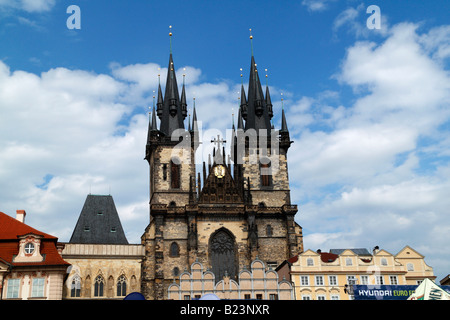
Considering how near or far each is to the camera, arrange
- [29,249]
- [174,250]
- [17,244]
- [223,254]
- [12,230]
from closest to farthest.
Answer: [29,249]
[17,244]
[12,230]
[174,250]
[223,254]

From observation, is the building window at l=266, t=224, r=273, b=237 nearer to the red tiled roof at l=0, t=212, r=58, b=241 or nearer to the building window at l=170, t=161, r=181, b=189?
the building window at l=170, t=161, r=181, b=189

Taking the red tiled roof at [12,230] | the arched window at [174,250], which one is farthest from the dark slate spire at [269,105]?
the red tiled roof at [12,230]

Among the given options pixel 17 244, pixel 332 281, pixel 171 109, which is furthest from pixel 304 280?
pixel 171 109

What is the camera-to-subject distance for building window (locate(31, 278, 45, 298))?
2600cm

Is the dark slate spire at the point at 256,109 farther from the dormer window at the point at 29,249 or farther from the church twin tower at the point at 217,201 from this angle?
the dormer window at the point at 29,249

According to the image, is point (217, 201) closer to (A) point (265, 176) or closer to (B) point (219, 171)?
(B) point (219, 171)

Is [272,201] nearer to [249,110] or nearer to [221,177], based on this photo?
[221,177]

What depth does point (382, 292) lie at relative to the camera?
31.5 meters

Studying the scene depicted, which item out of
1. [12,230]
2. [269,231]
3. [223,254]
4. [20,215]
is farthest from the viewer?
[269,231]

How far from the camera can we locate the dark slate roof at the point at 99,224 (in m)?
46.1

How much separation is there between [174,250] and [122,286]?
17.4 ft

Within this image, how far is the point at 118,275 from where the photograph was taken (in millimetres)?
42812

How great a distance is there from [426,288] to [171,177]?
31.5 metres
